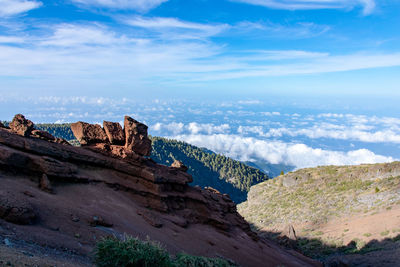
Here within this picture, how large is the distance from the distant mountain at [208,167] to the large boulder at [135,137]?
101 metres

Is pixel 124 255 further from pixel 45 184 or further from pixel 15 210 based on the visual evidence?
pixel 45 184

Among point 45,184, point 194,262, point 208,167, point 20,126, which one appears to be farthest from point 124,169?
point 208,167

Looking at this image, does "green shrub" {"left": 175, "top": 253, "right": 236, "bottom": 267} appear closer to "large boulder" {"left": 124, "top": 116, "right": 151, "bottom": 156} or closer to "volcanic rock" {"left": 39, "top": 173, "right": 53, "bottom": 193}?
"volcanic rock" {"left": 39, "top": 173, "right": 53, "bottom": 193}

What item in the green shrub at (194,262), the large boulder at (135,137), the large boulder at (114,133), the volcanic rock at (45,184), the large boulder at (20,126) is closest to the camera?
the green shrub at (194,262)

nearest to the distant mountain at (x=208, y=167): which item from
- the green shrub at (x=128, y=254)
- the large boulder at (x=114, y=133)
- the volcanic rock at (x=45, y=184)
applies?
the large boulder at (x=114, y=133)

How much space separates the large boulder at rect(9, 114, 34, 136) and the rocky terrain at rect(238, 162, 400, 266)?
27828mm

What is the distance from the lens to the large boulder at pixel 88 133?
2233 centimetres

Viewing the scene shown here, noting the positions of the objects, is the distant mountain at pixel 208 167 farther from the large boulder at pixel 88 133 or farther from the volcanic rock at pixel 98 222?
the volcanic rock at pixel 98 222

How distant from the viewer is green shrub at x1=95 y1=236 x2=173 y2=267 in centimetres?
869

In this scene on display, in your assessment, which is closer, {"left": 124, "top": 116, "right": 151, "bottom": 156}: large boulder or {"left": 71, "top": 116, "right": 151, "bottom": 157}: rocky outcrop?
{"left": 71, "top": 116, "right": 151, "bottom": 157}: rocky outcrop

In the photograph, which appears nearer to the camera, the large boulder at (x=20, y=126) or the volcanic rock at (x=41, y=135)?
the large boulder at (x=20, y=126)

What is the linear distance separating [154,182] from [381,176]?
41.3m

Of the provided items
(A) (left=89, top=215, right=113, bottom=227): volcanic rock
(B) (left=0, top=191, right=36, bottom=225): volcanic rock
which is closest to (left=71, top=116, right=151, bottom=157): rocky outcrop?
(A) (left=89, top=215, right=113, bottom=227): volcanic rock

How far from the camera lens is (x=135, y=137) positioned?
22641 millimetres
